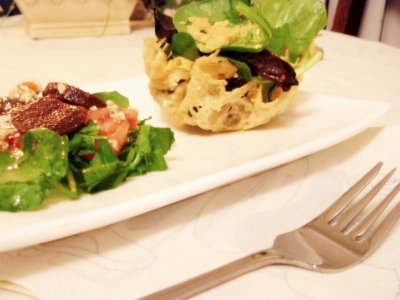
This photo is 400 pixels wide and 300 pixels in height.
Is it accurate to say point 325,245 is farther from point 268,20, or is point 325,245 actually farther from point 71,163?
point 268,20

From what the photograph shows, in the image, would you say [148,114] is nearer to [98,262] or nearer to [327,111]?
[327,111]

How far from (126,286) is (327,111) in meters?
0.86

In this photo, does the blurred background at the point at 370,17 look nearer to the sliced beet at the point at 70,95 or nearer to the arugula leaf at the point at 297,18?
the arugula leaf at the point at 297,18

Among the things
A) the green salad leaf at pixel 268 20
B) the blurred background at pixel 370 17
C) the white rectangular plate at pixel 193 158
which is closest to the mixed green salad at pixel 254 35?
the green salad leaf at pixel 268 20

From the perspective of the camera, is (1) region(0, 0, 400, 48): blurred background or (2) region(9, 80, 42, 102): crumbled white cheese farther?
(1) region(0, 0, 400, 48): blurred background

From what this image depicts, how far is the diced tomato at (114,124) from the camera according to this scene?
3.52ft

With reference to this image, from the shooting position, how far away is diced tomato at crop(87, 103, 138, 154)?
107cm

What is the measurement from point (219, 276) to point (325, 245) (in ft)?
0.73

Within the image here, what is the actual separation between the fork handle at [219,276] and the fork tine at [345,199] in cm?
17

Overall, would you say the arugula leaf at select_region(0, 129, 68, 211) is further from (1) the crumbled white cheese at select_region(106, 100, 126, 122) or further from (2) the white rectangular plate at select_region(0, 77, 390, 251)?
(1) the crumbled white cheese at select_region(106, 100, 126, 122)

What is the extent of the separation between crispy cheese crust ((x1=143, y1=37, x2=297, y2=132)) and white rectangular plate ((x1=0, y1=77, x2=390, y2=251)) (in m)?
0.05

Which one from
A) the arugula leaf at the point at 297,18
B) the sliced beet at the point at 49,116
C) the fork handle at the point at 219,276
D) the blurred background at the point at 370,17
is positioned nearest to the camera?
the fork handle at the point at 219,276

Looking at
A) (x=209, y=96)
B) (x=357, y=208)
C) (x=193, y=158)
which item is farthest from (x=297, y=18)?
(x=357, y=208)

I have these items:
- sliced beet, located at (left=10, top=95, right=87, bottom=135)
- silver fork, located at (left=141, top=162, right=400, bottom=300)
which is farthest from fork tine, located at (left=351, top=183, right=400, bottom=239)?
sliced beet, located at (left=10, top=95, right=87, bottom=135)
